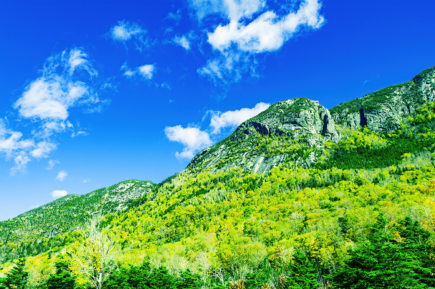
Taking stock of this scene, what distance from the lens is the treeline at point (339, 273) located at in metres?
27.7

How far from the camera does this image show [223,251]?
2183 inches

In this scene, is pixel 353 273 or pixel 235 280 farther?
pixel 235 280

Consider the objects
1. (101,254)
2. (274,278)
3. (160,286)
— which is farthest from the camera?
(274,278)

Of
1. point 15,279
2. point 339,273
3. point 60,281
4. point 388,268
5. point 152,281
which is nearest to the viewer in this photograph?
point 388,268

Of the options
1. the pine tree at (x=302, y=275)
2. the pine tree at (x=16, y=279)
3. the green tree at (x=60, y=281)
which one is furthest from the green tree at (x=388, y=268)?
the pine tree at (x=16, y=279)

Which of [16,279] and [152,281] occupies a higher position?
[16,279]

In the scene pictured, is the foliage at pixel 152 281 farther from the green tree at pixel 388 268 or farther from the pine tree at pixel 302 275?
the green tree at pixel 388 268

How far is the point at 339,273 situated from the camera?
34969 millimetres

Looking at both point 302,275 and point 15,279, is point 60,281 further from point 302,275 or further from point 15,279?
point 302,275

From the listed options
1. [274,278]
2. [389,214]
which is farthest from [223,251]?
[389,214]

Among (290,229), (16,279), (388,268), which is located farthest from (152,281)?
(290,229)

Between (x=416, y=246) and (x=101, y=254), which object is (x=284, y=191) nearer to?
(x=416, y=246)

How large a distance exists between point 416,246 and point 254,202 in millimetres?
116274

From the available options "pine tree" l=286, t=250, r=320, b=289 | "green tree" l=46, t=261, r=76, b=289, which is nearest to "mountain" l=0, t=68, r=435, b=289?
"pine tree" l=286, t=250, r=320, b=289
